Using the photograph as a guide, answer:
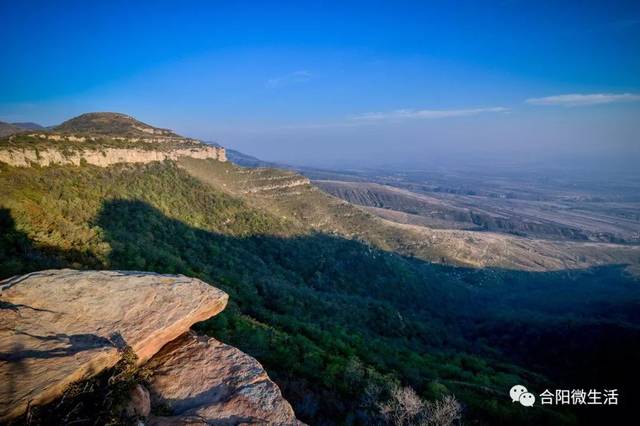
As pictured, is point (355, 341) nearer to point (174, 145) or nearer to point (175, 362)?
point (175, 362)

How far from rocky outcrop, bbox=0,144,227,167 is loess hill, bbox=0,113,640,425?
1.03 meters

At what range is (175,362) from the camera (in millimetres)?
9375

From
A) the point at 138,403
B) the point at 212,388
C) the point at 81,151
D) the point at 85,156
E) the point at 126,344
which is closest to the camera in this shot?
the point at 138,403

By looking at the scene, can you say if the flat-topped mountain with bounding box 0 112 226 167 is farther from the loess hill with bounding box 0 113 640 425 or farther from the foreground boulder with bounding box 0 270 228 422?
the foreground boulder with bounding box 0 270 228 422

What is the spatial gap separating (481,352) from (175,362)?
Result: 4513cm

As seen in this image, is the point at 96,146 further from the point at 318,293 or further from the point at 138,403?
the point at 138,403

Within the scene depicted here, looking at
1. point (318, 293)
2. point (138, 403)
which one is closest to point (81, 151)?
point (318, 293)

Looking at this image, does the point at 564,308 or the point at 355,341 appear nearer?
the point at 355,341

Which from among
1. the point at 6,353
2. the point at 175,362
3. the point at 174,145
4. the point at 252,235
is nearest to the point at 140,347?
the point at 175,362

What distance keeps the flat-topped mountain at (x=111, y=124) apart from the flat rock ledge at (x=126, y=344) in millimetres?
77040

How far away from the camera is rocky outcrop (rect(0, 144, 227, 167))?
32.1 metres

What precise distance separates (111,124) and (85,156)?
4688cm

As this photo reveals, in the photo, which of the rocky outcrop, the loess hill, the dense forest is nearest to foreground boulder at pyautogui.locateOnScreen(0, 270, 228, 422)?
the dense forest

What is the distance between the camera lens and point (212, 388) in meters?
8.67
